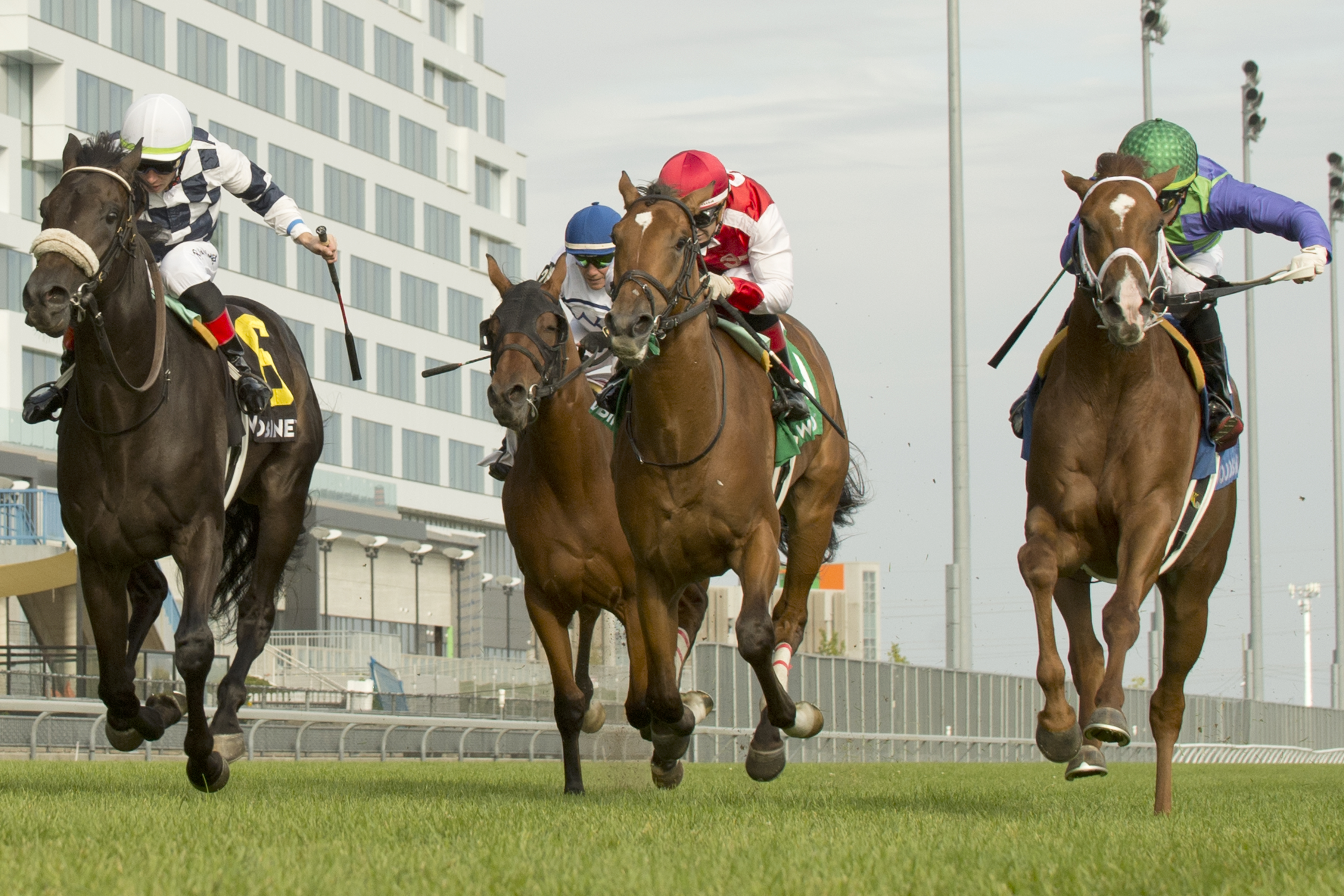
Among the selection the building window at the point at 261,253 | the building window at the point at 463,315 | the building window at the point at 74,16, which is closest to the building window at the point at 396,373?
the building window at the point at 463,315

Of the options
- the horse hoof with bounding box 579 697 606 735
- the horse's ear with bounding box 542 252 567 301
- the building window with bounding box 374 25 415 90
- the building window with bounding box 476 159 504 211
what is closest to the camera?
the horse's ear with bounding box 542 252 567 301

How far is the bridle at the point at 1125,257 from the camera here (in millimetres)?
7613

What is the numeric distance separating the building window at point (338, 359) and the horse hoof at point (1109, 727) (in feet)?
184

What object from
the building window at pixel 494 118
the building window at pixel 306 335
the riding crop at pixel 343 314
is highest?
the building window at pixel 494 118

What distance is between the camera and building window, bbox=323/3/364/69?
208 ft

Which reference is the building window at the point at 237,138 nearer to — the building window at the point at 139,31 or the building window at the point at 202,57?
the building window at the point at 202,57

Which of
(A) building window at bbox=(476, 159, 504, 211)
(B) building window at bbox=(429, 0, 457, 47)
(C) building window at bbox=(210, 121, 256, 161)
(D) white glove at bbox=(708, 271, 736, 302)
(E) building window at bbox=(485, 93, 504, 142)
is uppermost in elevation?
(B) building window at bbox=(429, 0, 457, 47)

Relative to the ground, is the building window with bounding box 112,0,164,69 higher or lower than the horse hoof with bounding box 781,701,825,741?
higher

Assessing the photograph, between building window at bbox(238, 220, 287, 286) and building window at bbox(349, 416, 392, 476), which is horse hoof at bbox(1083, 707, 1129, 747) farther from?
building window at bbox(349, 416, 392, 476)

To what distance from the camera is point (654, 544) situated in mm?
8180

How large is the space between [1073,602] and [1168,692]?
0.60 m

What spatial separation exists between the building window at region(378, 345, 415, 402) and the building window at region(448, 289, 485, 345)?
2988 millimetres

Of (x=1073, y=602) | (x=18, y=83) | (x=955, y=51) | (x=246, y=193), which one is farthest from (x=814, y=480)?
(x=18, y=83)

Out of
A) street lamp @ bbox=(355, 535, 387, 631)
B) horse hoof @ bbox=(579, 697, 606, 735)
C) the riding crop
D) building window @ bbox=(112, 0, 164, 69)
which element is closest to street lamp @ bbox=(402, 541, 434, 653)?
street lamp @ bbox=(355, 535, 387, 631)
